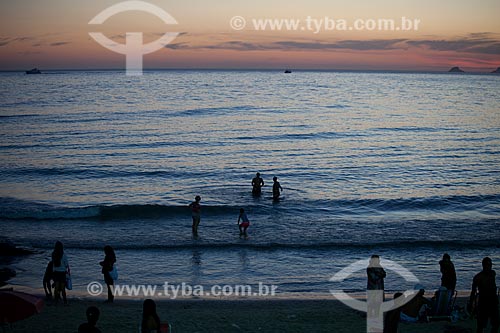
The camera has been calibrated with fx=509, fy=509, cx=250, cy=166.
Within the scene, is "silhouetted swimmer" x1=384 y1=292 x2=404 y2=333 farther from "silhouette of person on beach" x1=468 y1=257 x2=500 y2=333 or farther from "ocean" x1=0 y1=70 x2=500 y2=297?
"ocean" x1=0 y1=70 x2=500 y2=297

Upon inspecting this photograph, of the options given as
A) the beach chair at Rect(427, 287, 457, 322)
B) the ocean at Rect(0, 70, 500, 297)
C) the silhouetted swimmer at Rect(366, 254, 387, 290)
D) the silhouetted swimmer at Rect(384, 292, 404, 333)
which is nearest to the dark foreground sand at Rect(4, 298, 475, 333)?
the beach chair at Rect(427, 287, 457, 322)

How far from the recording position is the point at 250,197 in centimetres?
2772

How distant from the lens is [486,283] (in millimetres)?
9578

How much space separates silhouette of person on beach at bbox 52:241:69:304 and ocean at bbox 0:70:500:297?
96.9 inches

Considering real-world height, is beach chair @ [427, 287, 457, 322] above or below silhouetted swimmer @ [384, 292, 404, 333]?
below

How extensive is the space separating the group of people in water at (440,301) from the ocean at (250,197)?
11.8 ft

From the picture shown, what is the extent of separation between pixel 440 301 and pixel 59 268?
9.29m

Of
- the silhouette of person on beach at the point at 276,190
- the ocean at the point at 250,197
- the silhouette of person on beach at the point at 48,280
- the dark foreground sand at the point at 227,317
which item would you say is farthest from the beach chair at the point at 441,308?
the silhouette of person on beach at the point at 276,190

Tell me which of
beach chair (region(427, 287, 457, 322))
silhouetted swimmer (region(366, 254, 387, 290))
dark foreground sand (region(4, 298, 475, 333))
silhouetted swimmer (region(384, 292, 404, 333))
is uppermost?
silhouetted swimmer (region(366, 254, 387, 290))

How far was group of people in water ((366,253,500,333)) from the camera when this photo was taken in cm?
960

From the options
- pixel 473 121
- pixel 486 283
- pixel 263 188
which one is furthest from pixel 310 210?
pixel 473 121

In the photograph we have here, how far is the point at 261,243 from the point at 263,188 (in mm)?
9861

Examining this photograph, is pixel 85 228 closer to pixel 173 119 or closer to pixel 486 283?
pixel 486 283

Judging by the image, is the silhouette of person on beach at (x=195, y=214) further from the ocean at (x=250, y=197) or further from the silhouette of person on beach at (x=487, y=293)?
the silhouette of person on beach at (x=487, y=293)
